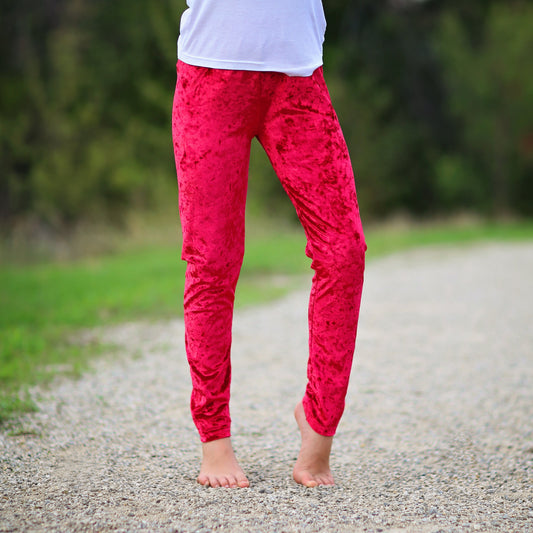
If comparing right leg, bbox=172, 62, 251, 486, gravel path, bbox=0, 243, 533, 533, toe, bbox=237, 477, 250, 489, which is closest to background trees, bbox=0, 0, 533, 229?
gravel path, bbox=0, 243, 533, 533

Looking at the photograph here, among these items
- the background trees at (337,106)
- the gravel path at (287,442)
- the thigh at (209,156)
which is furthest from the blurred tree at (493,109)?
the thigh at (209,156)

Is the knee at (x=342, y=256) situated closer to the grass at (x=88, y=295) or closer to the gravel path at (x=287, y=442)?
the gravel path at (x=287, y=442)

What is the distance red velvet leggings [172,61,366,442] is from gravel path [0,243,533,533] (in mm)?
286

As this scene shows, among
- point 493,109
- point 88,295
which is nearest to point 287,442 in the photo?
point 88,295

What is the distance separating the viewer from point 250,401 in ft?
11.0

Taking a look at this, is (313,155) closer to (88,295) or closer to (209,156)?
(209,156)

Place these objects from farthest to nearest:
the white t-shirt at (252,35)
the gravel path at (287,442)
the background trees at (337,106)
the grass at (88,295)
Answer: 1. the background trees at (337,106)
2. the grass at (88,295)
3. the white t-shirt at (252,35)
4. the gravel path at (287,442)

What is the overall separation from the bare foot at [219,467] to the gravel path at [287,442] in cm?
4

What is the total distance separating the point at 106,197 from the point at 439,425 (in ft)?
52.4

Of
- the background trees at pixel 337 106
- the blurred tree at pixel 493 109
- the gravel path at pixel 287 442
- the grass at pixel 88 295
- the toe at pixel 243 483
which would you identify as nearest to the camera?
the gravel path at pixel 287 442

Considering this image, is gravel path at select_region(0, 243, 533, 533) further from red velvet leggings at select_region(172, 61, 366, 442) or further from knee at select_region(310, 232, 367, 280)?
knee at select_region(310, 232, 367, 280)

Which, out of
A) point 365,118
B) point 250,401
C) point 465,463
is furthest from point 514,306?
point 365,118

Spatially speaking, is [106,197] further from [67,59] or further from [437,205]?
[437,205]

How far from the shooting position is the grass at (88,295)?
402 centimetres
